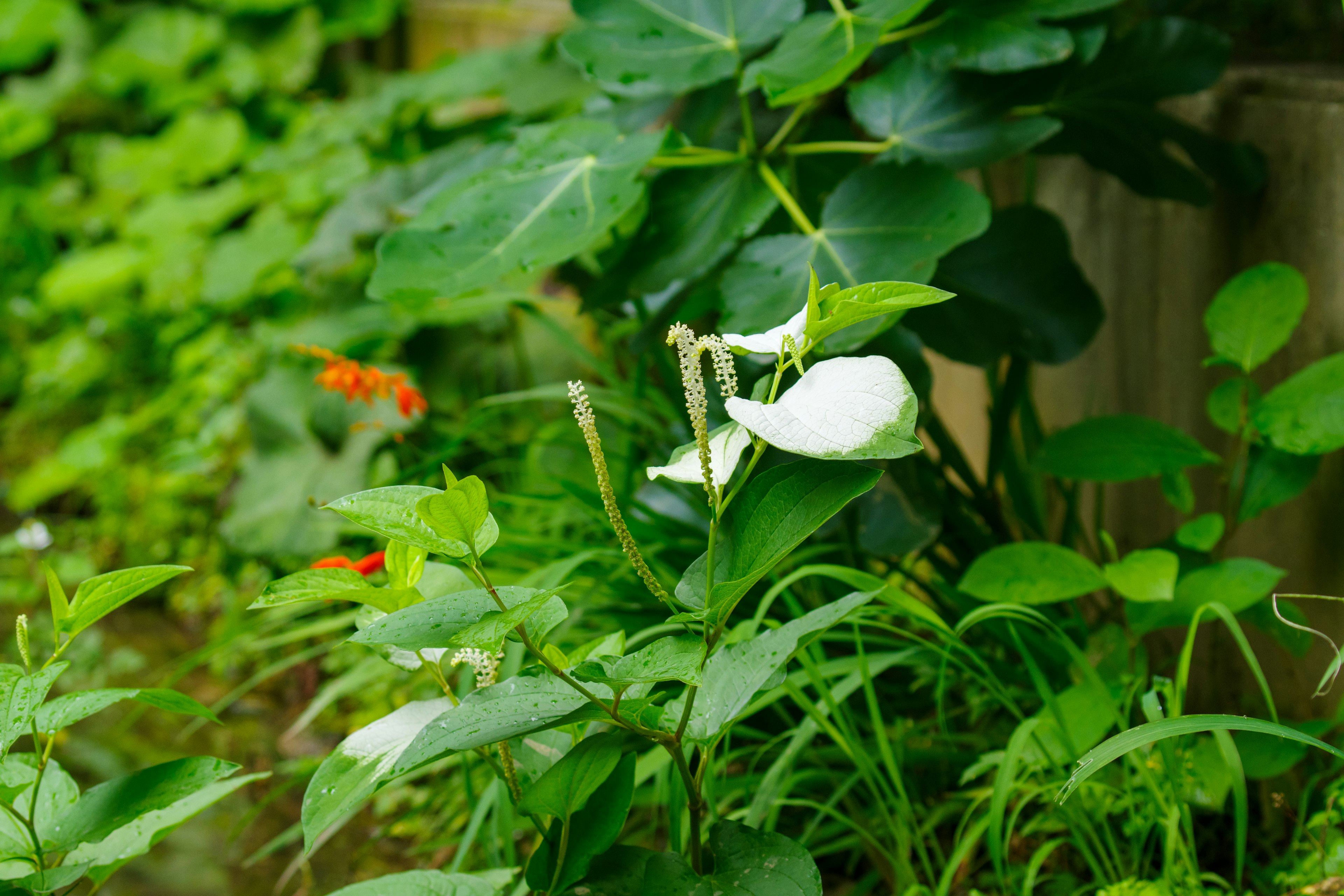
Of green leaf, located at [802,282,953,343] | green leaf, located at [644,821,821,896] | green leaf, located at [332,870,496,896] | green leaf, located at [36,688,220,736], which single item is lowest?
green leaf, located at [332,870,496,896]

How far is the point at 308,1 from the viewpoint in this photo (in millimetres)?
3461

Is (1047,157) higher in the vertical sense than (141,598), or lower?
higher

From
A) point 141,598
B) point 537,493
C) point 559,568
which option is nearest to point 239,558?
point 141,598

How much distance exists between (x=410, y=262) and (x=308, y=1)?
2.94m

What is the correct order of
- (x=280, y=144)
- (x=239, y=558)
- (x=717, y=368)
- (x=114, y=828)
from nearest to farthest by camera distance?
(x=717, y=368)
(x=114, y=828)
(x=239, y=558)
(x=280, y=144)

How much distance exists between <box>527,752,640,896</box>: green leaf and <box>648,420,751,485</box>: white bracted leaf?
0.19m

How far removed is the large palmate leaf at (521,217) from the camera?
1032 millimetres

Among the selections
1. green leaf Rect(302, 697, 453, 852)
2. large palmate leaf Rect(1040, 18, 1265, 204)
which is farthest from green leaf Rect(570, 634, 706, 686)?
large palmate leaf Rect(1040, 18, 1265, 204)

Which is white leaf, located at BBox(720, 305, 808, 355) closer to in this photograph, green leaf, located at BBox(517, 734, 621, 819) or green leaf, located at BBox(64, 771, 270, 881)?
green leaf, located at BBox(517, 734, 621, 819)

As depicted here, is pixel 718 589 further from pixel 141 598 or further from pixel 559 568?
pixel 141 598

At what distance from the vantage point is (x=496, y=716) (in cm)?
58

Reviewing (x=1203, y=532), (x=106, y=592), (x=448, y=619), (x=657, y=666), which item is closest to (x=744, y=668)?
(x=657, y=666)

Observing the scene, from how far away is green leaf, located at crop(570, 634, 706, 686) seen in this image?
55 centimetres

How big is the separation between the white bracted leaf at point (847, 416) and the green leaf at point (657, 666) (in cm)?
13
